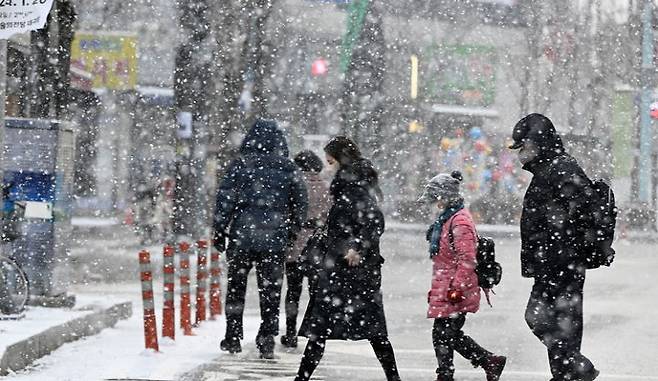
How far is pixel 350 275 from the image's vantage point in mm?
8258

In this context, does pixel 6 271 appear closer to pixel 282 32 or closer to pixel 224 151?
pixel 224 151

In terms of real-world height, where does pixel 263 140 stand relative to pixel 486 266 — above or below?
above

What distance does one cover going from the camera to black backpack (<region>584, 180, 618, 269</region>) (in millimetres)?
7578

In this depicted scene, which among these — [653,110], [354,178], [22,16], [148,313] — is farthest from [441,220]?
[653,110]

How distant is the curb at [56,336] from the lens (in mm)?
9359

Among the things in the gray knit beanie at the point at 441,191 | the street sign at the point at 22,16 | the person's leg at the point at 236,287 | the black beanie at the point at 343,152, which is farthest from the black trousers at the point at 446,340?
the street sign at the point at 22,16

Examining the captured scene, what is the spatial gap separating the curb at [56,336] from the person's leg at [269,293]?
5.30ft

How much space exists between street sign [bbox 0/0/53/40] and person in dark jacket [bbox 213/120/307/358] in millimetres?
1818

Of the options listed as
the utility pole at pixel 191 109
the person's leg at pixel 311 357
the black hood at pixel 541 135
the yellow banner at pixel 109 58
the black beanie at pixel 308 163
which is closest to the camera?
the black hood at pixel 541 135

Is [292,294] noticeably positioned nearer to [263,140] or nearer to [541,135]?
[263,140]

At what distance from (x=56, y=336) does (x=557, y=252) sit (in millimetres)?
4806

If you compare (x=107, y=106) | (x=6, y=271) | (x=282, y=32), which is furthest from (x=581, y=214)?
(x=107, y=106)

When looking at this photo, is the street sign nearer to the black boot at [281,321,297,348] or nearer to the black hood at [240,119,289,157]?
the black hood at [240,119,289,157]

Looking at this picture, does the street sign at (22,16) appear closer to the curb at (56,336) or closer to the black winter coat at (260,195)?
the black winter coat at (260,195)
